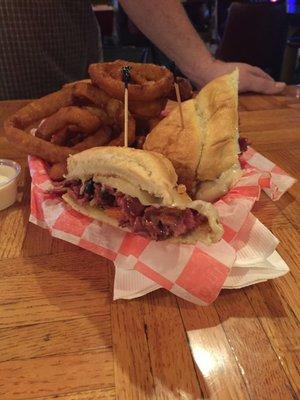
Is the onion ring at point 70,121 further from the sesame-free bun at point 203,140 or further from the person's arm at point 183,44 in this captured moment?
the person's arm at point 183,44

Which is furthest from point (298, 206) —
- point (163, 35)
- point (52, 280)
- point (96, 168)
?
point (163, 35)

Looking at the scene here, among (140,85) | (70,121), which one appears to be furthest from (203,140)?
(70,121)

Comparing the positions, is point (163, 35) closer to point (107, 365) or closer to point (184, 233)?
point (184, 233)

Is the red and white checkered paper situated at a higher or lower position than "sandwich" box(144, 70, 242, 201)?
lower

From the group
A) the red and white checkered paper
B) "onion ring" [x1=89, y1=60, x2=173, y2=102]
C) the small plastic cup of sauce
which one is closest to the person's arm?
"onion ring" [x1=89, y1=60, x2=173, y2=102]

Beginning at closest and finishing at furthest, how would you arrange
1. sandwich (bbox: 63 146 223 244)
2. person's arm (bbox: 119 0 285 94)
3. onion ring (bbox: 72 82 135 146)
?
sandwich (bbox: 63 146 223 244) → onion ring (bbox: 72 82 135 146) → person's arm (bbox: 119 0 285 94)

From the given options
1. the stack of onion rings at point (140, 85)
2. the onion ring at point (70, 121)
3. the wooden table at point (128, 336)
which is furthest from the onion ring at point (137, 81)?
the wooden table at point (128, 336)

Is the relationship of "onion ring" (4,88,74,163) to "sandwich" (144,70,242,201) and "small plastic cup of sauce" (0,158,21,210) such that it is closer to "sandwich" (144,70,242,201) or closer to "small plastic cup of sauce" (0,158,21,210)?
"small plastic cup of sauce" (0,158,21,210)

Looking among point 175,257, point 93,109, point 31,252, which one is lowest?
point 31,252
